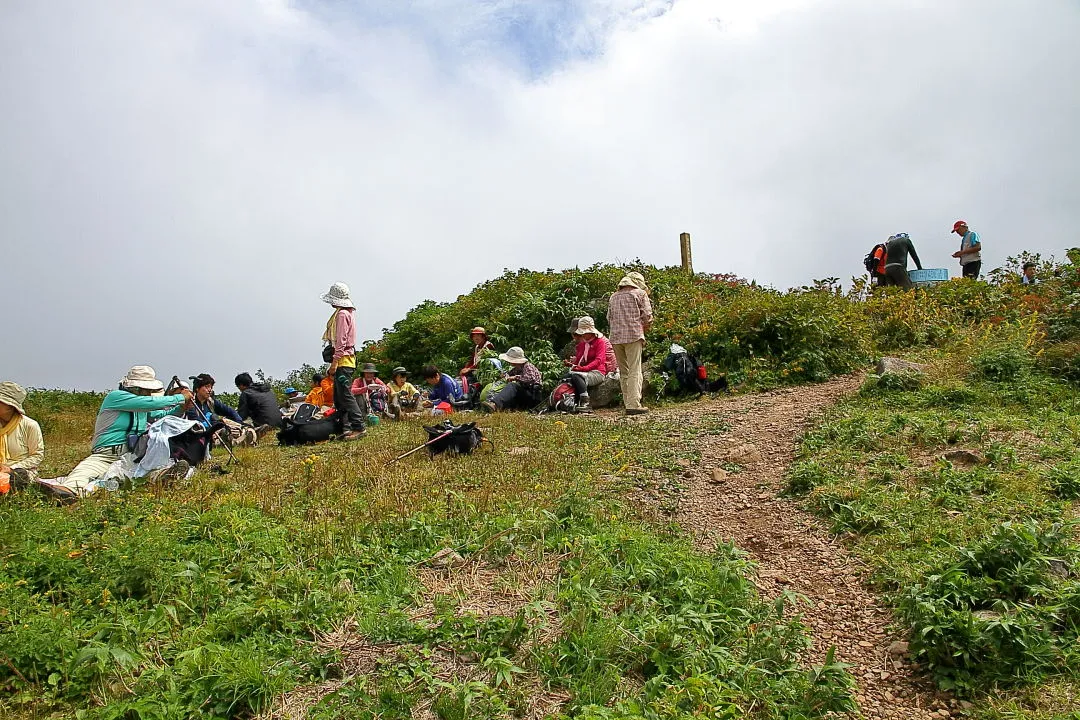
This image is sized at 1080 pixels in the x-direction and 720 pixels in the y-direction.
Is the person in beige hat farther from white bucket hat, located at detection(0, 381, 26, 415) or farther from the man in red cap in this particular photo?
the man in red cap

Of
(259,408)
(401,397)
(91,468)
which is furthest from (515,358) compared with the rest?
(91,468)

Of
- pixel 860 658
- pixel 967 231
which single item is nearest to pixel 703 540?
pixel 860 658

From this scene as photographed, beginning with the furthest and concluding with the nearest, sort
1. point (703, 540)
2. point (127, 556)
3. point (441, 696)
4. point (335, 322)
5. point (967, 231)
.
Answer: point (967, 231)
point (335, 322)
point (703, 540)
point (127, 556)
point (441, 696)

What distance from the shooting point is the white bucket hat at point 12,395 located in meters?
6.84

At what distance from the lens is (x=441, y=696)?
3293mm

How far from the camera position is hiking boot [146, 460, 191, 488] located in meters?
6.92

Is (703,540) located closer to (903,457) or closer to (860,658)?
(860,658)

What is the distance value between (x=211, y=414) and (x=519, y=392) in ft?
15.7

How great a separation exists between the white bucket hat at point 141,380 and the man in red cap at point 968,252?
15.5 m

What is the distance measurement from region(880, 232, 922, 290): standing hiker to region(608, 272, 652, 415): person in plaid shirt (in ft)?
25.0

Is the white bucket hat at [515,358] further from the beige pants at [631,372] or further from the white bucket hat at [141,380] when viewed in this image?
the white bucket hat at [141,380]

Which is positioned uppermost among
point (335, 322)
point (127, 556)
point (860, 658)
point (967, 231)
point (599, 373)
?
point (967, 231)

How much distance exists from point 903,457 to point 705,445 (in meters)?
2.21

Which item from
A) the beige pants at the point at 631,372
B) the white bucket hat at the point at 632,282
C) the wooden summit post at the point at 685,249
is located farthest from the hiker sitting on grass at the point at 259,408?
the wooden summit post at the point at 685,249
